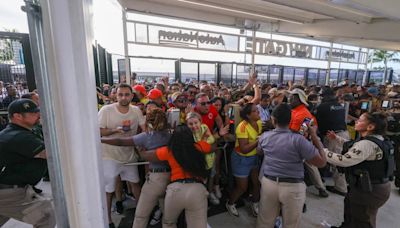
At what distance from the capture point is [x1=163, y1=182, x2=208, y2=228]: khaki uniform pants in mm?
1849

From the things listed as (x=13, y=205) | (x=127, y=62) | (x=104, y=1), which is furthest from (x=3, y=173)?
(x=127, y=62)

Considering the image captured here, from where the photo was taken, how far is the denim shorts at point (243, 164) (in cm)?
272

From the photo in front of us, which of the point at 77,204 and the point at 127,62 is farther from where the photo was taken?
the point at 127,62

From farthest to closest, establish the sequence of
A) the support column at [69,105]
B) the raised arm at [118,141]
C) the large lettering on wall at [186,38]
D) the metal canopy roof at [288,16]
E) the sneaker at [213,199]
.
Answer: the large lettering on wall at [186,38], the metal canopy roof at [288,16], the sneaker at [213,199], the raised arm at [118,141], the support column at [69,105]

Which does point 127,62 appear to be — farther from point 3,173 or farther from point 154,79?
point 3,173

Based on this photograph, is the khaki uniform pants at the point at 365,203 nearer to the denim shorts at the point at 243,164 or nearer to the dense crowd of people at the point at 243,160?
the dense crowd of people at the point at 243,160

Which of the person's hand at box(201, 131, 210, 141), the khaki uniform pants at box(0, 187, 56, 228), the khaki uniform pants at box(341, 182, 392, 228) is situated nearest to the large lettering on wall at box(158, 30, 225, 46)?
the person's hand at box(201, 131, 210, 141)

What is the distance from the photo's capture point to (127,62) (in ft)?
22.3

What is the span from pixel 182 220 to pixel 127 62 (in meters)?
5.45

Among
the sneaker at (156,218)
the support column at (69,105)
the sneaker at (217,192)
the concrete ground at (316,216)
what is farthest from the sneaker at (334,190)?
the support column at (69,105)

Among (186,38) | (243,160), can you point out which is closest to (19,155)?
(243,160)

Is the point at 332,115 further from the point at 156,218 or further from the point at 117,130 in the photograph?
the point at 117,130

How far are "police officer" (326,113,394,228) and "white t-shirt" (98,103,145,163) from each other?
214 cm

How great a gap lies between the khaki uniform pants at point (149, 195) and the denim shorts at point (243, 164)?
103 cm
